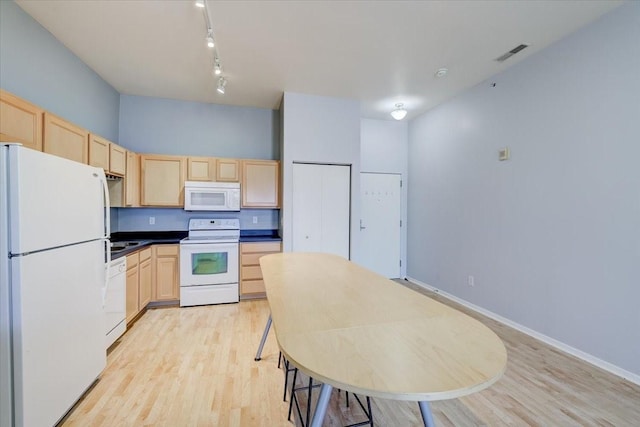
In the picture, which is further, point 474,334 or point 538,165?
point 538,165

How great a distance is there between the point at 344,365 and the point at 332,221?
323cm

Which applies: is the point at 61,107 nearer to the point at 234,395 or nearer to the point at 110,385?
the point at 110,385

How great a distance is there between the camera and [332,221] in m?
4.05

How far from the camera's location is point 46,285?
153 centimetres

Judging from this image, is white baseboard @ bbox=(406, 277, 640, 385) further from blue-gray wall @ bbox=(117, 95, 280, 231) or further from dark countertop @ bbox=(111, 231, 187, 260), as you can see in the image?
dark countertop @ bbox=(111, 231, 187, 260)

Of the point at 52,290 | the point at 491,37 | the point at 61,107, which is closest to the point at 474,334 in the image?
the point at 52,290

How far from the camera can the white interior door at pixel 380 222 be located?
478 cm

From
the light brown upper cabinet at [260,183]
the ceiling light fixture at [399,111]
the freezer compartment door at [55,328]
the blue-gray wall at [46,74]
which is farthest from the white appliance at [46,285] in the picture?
the ceiling light fixture at [399,111]

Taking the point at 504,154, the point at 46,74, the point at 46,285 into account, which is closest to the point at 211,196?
the point at 46,74

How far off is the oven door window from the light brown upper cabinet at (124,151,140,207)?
105cm

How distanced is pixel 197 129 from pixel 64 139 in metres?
2.00

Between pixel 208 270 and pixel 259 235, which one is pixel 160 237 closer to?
pixel 208 270

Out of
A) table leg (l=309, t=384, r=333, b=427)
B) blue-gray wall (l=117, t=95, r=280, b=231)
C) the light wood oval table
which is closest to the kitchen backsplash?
blue-gray wall (l=117, t=95, r=280, b=231)

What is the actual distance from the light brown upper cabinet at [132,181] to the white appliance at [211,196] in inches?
24.4
